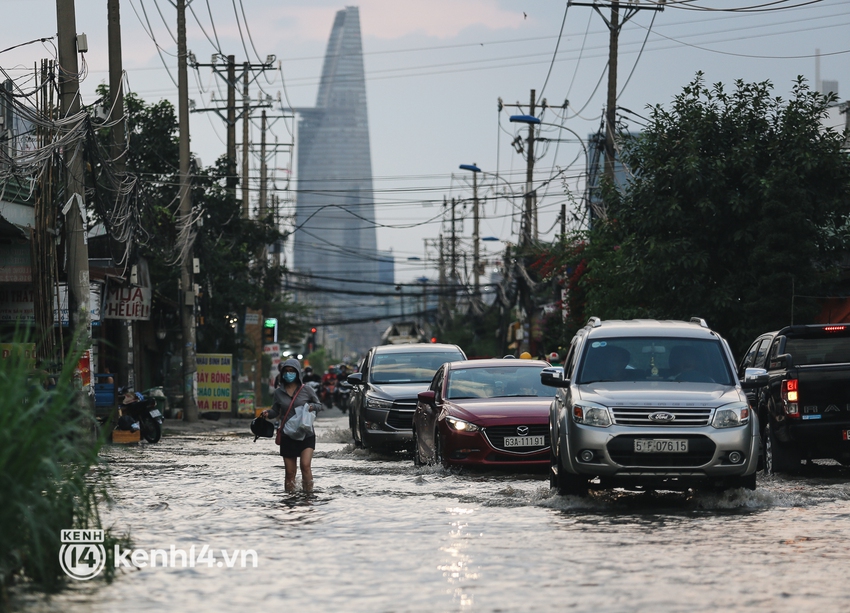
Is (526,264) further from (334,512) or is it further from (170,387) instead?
(334,512)

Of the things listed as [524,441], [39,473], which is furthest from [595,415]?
[39,473]

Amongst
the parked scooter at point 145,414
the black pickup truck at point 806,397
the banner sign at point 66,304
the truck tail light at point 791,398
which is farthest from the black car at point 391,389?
the truck tail light at point 791,398

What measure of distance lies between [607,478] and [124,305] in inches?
769

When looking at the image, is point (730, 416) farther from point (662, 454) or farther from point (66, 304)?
point (66, 304)

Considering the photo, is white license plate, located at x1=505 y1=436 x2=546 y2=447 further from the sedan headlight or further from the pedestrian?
the pedestrian

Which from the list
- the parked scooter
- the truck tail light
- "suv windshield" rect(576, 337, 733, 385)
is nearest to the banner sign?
the parked scooter

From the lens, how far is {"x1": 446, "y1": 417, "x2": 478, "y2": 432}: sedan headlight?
53.0 feet

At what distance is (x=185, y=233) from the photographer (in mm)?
34906

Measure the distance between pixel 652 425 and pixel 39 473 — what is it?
21.2 ft

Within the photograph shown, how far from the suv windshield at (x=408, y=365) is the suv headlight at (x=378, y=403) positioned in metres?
1.21

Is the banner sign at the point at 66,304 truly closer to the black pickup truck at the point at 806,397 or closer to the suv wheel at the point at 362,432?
the suv wheel at the point at 362,432

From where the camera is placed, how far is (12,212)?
2667cm

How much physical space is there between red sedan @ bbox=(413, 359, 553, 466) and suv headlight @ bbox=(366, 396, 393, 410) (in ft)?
7.56

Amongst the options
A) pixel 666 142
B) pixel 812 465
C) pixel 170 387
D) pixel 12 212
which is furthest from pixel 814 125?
pixel 170 387
